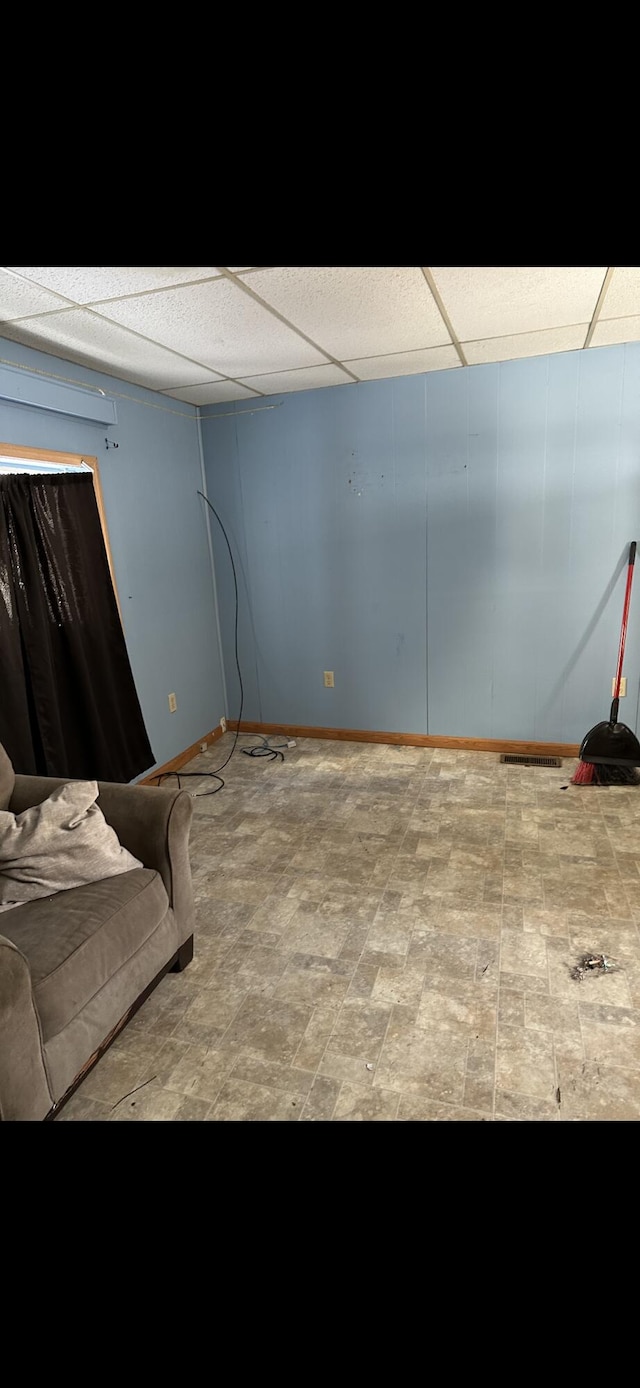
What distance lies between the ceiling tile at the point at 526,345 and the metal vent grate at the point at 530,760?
2278 millimetres

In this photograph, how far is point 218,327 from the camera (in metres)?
2.46

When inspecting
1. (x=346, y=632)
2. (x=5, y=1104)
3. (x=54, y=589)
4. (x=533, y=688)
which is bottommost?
(x=5, y=1104)

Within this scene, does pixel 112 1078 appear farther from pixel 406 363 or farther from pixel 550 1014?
pixel 406 363

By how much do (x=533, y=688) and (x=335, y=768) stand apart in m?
1.32

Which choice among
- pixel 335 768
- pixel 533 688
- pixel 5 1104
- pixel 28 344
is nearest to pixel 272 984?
pixel 5 1104

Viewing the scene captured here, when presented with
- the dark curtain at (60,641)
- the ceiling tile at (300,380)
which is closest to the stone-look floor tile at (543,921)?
the dark curtain at (60,641)

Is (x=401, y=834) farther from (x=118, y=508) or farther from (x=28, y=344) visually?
(x=28, y=344)

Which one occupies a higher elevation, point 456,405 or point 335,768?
point 456,405

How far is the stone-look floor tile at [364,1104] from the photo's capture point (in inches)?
56.6

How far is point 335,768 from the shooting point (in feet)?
12.2

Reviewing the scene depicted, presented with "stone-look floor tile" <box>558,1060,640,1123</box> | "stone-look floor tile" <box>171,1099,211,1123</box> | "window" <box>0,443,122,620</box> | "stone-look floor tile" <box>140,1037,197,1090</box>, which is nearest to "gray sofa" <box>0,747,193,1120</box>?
"stone-look floor tile" <box>140,1037,197,1090</box>

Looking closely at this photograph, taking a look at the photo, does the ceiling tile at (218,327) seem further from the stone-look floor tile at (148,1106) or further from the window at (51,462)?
the stone-look floor tile at (148,1106)

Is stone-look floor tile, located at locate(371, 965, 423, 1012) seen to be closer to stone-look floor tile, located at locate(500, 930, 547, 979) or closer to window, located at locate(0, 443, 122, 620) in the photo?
stone-look floor tile, located at locate(500, 930, 547, 979)

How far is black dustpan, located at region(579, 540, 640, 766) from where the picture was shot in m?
3.22
